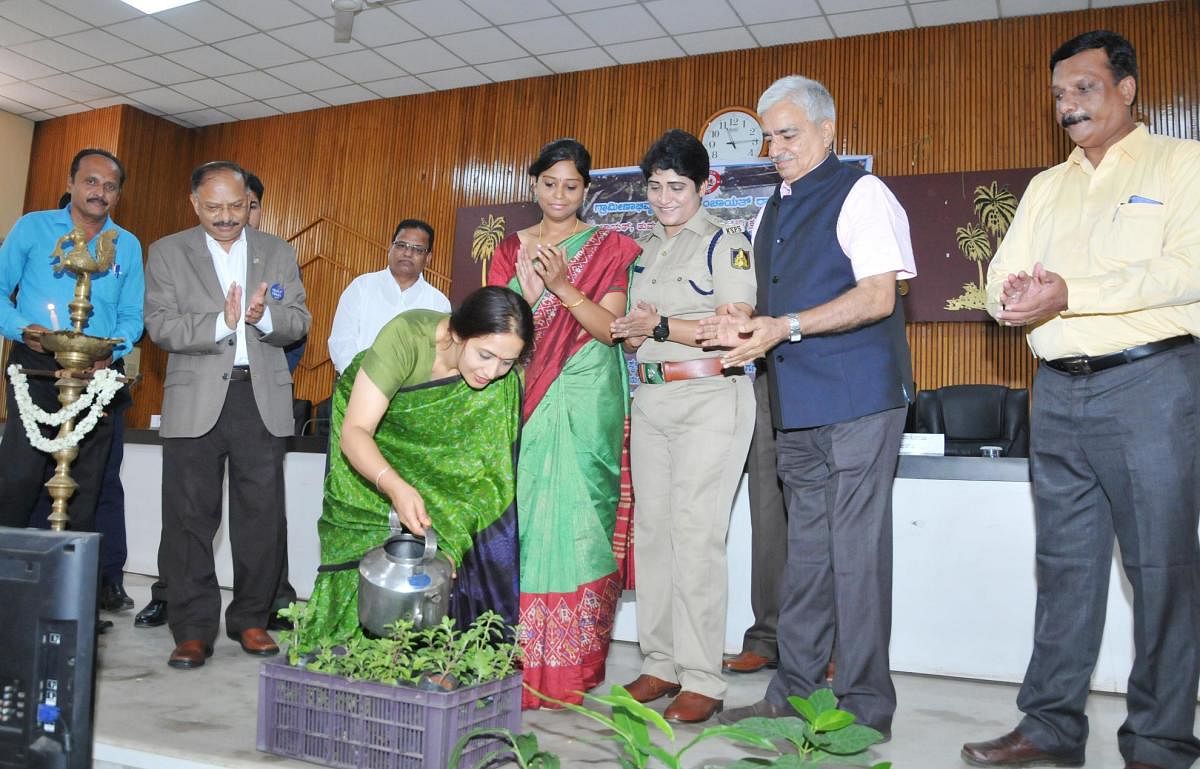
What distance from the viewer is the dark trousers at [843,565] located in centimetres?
203

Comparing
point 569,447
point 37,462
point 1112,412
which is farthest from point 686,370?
point 37,462

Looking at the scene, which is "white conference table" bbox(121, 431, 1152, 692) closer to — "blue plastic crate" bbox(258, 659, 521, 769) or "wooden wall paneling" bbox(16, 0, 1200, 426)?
"blue plastic crate" bbox(258, 659, 521, 769)

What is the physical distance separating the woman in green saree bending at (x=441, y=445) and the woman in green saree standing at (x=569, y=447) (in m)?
0.14

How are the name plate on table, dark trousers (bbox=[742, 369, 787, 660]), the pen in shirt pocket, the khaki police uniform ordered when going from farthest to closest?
the name plate on table, dark trousers (bbox=[742, 369, 787, 660]), the khaki police uniform, the pen in shirt pocket

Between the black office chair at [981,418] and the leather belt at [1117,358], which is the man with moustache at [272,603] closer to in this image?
the leather belt at [1117,358]

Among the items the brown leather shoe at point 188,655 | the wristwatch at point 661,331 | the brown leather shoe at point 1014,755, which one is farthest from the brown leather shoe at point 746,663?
the brown leather shoe at point 188,655

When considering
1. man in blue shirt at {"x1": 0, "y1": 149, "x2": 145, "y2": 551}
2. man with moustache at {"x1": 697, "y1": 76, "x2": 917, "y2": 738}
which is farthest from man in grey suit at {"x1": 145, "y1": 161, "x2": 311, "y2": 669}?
man with moustache at {"x1": 697, "y1": 76, "x2": 917, "y2": 738}

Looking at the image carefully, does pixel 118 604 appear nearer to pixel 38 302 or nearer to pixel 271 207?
A: pixel 38 302

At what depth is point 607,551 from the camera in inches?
97.3

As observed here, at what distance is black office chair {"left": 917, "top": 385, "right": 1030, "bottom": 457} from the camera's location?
4285mm

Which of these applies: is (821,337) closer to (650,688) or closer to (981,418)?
(650,688)

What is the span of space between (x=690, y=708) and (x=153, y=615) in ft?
6.42

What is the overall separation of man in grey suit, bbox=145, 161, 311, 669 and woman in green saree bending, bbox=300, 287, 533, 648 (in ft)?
2.07

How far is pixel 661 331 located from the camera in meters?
2.35
